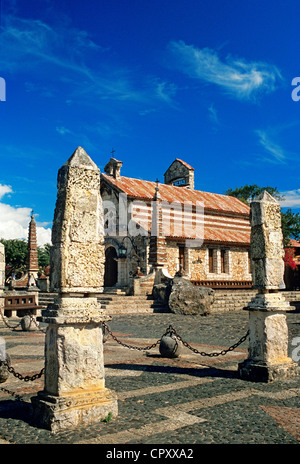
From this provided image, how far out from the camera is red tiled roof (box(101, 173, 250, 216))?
92.5 ft

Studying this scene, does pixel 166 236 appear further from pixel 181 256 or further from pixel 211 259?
pixel 211 259

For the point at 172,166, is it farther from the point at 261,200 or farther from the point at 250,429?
the point at 250,429

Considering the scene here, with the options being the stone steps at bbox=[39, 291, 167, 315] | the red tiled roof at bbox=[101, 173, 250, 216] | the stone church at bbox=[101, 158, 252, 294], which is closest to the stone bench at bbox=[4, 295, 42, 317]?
the stone steps at bbox=[39, 291, 167, 315]

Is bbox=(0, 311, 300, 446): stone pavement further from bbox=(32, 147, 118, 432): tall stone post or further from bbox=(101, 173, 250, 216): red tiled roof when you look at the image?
bbox=(101, 173, 250, 216): red tiled roof

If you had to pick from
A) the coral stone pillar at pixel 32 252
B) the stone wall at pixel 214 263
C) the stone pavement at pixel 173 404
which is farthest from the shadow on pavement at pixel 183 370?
the coral stone pillar at pixel 32 252

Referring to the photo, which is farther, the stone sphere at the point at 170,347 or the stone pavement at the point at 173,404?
the stone sphere at the point at 170,347

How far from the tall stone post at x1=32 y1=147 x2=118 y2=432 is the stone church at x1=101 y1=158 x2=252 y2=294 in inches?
646

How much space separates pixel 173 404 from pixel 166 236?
20666 millimetres

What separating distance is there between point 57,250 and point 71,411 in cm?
171

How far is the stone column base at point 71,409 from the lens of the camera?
158 inches

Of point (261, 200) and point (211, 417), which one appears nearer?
point (211, 417)

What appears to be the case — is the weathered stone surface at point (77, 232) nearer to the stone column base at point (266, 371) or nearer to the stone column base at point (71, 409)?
the stone column base at point (71, 409)
